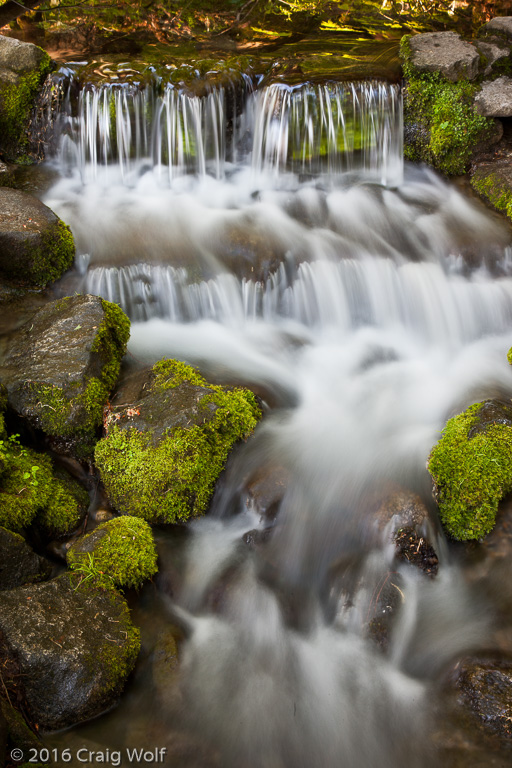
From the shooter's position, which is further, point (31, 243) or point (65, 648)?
point (31, 243)

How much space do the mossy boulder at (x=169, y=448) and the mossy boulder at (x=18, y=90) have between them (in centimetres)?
539

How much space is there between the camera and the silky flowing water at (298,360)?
3.37 metres

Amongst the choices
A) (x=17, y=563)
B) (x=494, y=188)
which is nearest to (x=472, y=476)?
(x=17, y=563)

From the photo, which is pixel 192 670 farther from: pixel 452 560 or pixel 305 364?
pixel 305 364

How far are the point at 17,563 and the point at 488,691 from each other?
9.38ft

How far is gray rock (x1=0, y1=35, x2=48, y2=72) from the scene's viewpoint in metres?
8.09

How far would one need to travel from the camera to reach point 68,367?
15.3 feet

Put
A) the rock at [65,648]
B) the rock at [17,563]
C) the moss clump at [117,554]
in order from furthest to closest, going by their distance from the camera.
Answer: the moss clump at [117,554] → the rock at [17,563] → the rock at [65,648]

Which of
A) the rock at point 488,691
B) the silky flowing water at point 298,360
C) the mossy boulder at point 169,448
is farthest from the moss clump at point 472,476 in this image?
the mossy boulder at point 169,448

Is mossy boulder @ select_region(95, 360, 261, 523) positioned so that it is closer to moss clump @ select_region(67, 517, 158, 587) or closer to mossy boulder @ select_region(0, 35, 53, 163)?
moss clump @ select_region(67, 517, 158, 587)

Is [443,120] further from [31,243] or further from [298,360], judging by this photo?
[31,243]

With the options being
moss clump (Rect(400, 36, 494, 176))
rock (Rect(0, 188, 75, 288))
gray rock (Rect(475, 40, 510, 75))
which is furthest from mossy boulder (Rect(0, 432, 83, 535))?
gray rock (Rect(475, 40, 510, 75))

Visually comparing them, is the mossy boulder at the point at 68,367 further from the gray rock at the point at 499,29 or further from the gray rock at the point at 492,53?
the gray rock at the point at 499,29

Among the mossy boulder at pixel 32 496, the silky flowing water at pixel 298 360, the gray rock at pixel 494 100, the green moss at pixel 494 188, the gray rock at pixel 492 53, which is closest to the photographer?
the silky flowing water at pixel 298 360
